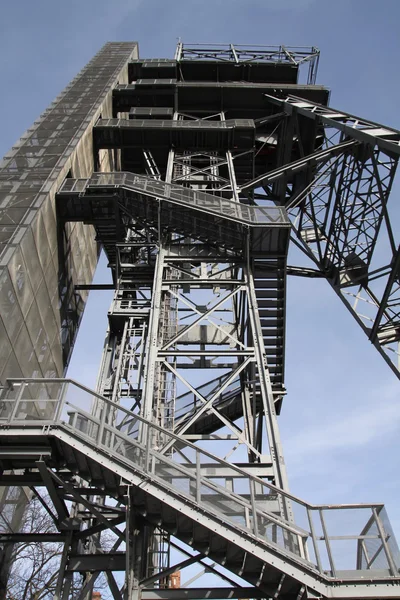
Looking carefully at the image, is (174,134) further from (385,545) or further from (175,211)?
(385,545)

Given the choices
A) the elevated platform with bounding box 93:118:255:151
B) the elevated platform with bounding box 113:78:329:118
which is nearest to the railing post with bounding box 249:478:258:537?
the elevated platform with bounding box 93:118:255:151

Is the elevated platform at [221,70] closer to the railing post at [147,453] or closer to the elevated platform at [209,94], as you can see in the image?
the elevated platform at [209,94]

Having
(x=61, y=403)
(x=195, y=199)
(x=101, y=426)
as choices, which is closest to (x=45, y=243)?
(x=195, y=199)

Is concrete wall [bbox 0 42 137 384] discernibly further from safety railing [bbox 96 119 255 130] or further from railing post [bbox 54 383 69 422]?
railing post [bbox 54 383 69 422]

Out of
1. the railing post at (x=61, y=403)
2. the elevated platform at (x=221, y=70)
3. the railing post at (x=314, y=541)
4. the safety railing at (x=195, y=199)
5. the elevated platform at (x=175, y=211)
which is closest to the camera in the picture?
the railing post at (x=314, y=541)

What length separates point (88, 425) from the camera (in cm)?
985

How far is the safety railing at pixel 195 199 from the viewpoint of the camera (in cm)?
1756

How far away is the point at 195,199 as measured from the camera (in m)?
18.2

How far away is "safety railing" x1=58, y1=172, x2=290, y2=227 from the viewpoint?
17562mm

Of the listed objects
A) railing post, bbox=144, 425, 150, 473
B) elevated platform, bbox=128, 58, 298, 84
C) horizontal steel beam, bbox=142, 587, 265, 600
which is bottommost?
horizontal steel beam, bbox=142, 587, 265, 600

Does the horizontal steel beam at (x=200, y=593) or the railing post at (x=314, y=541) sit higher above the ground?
the railing post at (x=314, y=541)

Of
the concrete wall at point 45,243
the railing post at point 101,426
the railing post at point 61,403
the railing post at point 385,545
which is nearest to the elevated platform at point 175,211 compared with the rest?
the concrete wall at point 45,243

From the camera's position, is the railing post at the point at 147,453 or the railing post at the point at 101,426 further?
the railing post at the point at 101,426

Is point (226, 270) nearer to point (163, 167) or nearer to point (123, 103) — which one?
point (163, 167)
